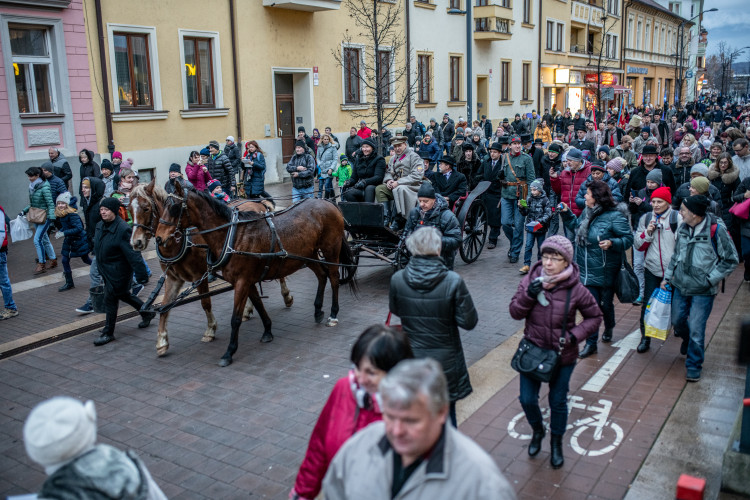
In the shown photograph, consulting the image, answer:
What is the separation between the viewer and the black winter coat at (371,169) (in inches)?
423

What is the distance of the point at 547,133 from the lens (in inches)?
955

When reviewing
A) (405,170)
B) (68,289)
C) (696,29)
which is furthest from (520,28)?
(696,29)

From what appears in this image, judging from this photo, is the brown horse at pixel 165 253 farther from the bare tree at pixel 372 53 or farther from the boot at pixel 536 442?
the bare tree at pixel 372 53

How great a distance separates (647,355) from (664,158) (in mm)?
6191

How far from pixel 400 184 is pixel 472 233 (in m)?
2.14

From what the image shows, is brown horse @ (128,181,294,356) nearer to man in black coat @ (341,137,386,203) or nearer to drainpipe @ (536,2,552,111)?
man in black coat @ (341,137,386,203)

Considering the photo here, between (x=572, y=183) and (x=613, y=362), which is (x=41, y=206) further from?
(x=613, y=362)

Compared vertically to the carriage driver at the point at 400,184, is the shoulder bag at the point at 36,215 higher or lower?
lower

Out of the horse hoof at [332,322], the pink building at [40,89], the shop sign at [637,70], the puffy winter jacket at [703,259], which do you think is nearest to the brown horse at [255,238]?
the horse hoof at [332,322]

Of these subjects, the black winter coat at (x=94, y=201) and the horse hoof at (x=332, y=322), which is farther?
the black winter coat at (x=94, y=201)

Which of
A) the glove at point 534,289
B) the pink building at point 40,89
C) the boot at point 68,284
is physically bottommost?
the boot at point 68,284

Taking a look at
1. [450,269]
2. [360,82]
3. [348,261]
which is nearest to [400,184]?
[348,261]

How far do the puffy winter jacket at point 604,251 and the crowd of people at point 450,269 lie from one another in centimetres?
1

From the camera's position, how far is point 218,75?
769 inches
